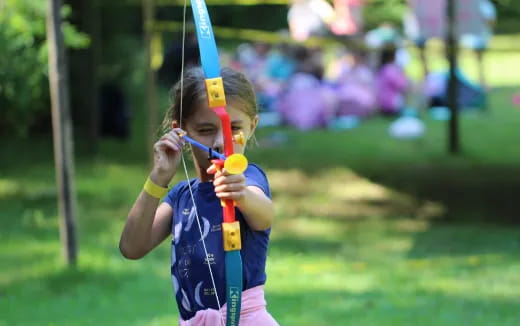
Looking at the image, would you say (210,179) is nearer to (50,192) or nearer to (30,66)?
(30,66)

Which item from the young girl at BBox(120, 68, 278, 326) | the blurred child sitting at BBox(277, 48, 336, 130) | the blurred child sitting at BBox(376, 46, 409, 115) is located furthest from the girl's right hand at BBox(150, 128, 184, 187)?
the blurred child sitting at BBox(376, 46, 409, 115)

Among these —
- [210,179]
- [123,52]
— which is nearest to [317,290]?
[210,179]

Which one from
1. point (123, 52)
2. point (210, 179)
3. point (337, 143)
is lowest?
point (337, 143)

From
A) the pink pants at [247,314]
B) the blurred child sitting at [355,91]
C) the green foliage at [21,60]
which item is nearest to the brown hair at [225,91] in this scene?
the pink pants at [247,314]

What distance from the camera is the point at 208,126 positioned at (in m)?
2.76

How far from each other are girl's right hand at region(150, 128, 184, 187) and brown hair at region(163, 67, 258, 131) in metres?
0.16

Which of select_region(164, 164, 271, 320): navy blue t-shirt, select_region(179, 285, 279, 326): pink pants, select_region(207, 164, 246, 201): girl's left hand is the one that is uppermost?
select_region(207, 164, 246, 201): girl's left hand

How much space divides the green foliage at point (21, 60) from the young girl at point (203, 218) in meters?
4.05

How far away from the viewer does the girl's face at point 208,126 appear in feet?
8.98

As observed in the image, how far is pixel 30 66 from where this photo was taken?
701cm

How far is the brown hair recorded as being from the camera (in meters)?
2.82

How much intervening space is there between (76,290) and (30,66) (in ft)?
5.30

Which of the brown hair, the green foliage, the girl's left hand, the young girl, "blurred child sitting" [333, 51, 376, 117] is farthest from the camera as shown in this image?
"blurred child sitting" [333, 51, 376, 117]

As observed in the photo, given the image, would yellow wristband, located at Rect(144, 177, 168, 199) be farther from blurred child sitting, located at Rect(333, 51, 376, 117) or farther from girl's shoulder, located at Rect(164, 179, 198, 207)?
blurred child sitting, located at Rect(333, 51, 376, 117)
